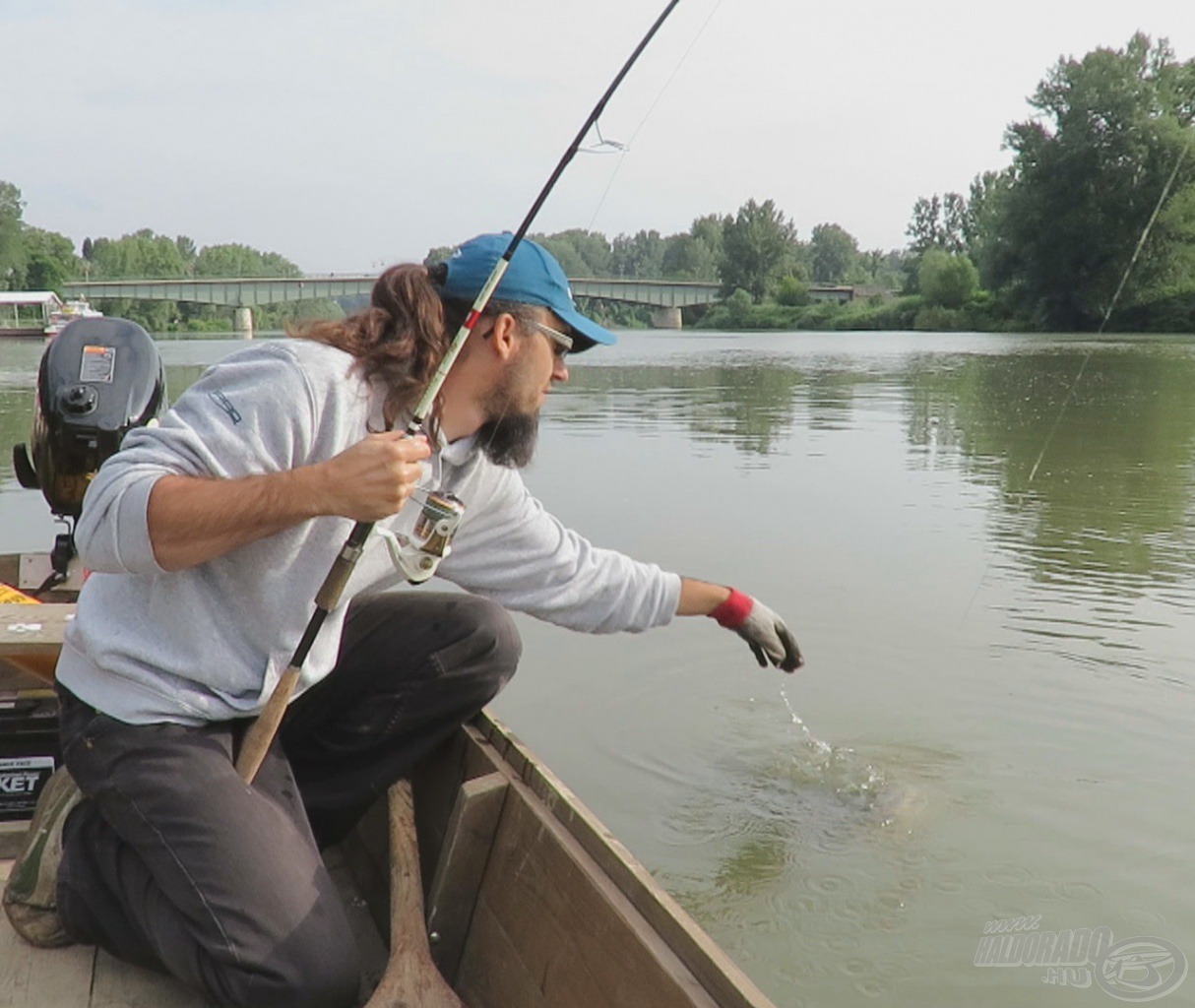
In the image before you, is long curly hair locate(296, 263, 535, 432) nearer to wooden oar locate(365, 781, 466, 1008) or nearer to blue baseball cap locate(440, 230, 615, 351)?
blue baseball cap locate(440, 230, 615, 351)

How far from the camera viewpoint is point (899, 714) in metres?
4.82

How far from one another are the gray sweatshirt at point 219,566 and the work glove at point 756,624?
3.16 ft

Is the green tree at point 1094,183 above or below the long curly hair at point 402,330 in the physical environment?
above

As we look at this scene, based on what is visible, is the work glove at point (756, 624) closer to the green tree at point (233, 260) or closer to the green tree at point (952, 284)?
the green tree at point (952, 284)

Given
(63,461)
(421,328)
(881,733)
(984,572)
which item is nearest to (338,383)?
(421,328)

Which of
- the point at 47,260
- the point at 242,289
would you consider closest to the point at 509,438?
the point at 242,289

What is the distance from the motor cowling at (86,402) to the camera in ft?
11.7

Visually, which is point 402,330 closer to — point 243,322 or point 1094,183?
point 1094,183

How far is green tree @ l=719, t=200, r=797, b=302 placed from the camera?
7594cm

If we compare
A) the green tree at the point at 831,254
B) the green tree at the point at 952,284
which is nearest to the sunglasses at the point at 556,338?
the green tree at the point at 952,284

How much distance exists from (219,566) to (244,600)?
0.28ft

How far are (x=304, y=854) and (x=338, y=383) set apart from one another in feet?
2.91

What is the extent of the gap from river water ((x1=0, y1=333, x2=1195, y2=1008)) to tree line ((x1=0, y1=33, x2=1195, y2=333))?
1.79m

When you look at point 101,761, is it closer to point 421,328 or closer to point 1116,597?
point 421,328
